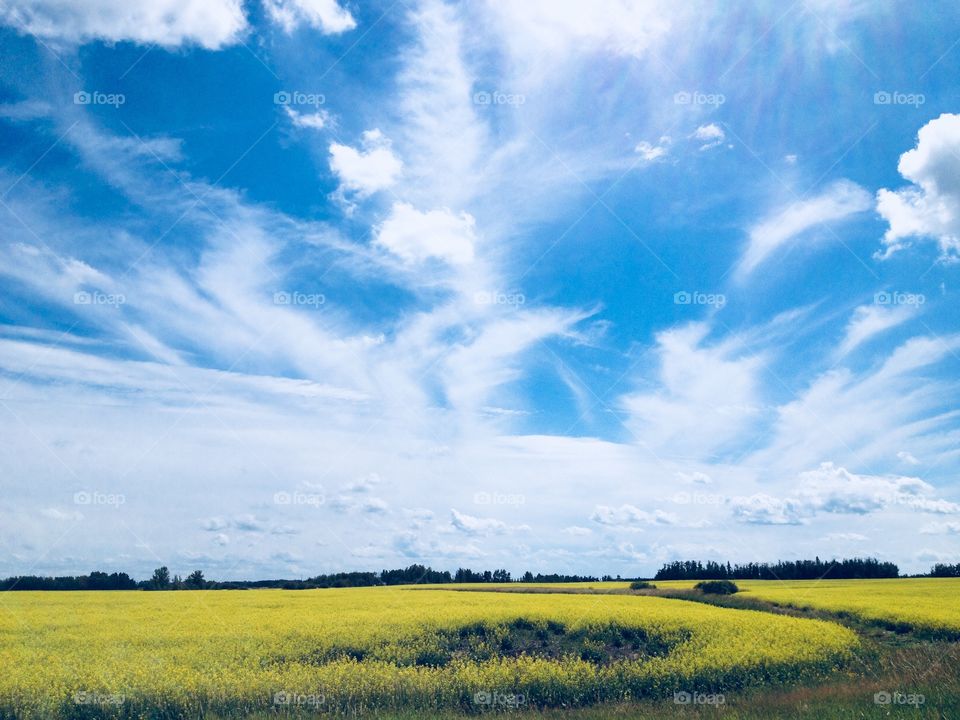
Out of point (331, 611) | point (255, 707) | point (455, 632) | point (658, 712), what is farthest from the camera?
point (331, 611)

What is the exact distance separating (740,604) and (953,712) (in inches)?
1077

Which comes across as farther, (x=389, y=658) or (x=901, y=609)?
(x=901, y=609)

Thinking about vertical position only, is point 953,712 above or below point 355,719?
above

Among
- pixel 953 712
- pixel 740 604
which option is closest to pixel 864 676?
pixel 953 712

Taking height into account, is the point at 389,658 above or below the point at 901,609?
below

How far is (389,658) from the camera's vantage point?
19688 millimetres

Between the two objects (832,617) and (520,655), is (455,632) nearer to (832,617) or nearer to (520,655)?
(520,655)

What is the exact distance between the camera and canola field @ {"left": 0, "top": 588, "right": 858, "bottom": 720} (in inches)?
615

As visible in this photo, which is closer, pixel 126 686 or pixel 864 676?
pixel 126 686

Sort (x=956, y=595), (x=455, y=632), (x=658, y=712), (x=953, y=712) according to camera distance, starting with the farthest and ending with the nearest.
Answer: (x=956, y=595)
(x=455, y=632)
(x=658, y=712)
(x=953, y=712)

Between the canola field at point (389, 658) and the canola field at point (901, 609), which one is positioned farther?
the canola field at point (901, 609)

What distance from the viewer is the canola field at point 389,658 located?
15.6m

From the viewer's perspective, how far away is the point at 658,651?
20516 millimetres

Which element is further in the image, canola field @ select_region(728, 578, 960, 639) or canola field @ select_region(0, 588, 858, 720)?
canola field @ select_region(728, 578, 960, 639)
